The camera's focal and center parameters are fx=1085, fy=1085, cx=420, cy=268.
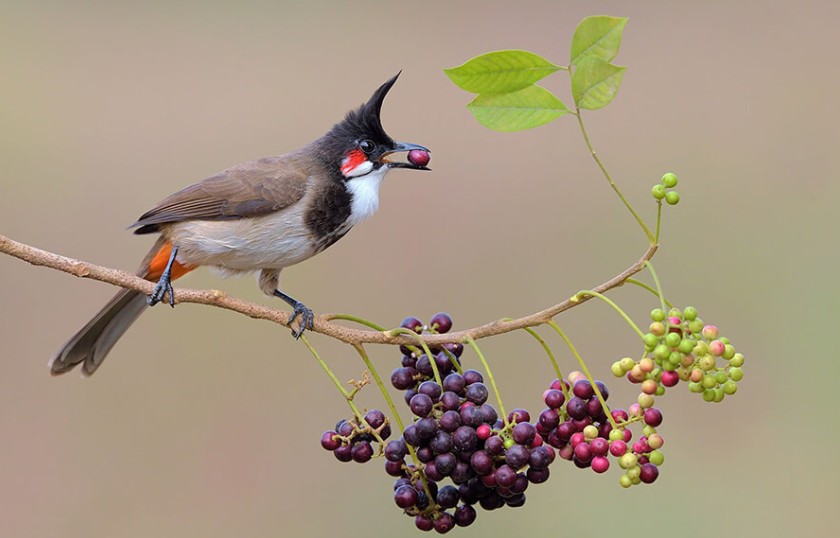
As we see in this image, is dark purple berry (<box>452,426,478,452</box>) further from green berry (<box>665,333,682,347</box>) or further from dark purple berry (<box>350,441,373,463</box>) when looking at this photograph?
green berry (<box>665,333,682,347</box>)

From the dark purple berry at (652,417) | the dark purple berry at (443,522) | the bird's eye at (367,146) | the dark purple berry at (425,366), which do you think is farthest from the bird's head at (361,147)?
the dark purple berry at (652,417)

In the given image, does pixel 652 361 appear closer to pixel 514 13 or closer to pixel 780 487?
pixel 780 487

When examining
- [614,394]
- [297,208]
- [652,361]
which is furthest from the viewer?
[614,394]

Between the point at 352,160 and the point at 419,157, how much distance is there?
37 cm

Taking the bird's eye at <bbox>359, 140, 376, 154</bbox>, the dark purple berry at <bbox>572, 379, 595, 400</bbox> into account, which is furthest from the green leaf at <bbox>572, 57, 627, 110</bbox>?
the bird's eye at <bbox>359, 140, 376, 154</bbox>

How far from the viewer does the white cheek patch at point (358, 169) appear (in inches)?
127

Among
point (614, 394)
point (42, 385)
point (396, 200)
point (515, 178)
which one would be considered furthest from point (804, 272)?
point (42, 385)

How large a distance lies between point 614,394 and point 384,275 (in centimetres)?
151

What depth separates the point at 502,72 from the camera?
1777mm

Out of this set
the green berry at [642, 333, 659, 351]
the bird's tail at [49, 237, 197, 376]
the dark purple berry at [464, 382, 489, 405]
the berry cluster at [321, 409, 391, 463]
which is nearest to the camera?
the green berry at [642, 333, 659, 351]

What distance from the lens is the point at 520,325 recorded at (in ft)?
5.96

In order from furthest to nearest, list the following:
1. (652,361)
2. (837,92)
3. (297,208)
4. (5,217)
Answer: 1. (837,92)
2. (5,217)
3. (297,208)
4. (652,361)

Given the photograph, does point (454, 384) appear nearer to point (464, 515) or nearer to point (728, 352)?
point (464, 515)

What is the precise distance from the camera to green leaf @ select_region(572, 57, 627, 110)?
173 cm
